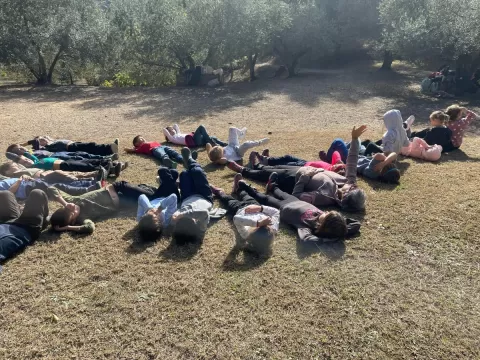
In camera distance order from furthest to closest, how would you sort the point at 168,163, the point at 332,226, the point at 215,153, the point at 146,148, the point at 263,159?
the point at 146,148 < the point at 215,153 < the point at 263,159 < the point at 168,163 < the point at 332,226

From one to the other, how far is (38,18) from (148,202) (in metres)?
15.4

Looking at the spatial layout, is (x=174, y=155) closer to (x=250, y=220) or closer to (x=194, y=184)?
(x=194, y=184)

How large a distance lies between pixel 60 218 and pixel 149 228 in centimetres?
123

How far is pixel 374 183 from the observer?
6.30m

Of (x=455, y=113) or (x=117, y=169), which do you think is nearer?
(x=117, y=169)

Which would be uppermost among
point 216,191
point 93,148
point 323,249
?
point 93,148

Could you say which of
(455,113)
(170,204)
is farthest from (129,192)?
(455,113)

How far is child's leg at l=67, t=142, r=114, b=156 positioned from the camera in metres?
7.49

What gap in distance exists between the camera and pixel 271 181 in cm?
593

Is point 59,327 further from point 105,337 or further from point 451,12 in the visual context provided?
point 451,12

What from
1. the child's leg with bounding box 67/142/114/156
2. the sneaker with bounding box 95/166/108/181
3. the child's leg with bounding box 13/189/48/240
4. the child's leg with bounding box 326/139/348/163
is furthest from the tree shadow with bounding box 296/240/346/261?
the child's leg with bounding box 67/142/114/156

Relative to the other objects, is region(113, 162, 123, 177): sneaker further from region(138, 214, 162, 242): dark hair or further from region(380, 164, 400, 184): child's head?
region(380, 164, 400, 184): child's head

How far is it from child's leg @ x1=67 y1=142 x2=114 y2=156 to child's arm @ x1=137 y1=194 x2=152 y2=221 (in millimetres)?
2685

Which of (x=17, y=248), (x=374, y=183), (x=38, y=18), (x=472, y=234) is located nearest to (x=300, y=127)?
(x=374, y=183)
